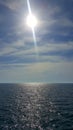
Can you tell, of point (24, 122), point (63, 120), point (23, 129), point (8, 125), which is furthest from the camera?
point (63, 120)

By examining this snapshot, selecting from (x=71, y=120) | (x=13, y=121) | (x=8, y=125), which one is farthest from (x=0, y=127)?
(x=71, y=120)

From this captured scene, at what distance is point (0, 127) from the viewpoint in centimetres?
7156

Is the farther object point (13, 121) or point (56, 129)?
point (13, 121)

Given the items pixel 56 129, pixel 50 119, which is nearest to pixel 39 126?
pixel 56 129

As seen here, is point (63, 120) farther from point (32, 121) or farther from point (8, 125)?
point (8, 125)

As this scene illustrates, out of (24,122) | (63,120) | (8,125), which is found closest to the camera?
(8,125)

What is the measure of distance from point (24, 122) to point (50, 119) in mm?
10312

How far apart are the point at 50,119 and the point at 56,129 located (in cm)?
1466

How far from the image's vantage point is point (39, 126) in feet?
246

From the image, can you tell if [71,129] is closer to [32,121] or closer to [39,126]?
[39,126]

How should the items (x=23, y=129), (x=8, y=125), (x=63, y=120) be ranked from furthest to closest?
(x=63, y=120), (x=8, y=125), (x=23, y=129)

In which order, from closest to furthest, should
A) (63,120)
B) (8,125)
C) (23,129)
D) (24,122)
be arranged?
(23,129) < (8,125) < (24,122) < (63,120)

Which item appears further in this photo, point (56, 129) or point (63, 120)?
point (63, 120)

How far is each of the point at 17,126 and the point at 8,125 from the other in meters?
2.92
